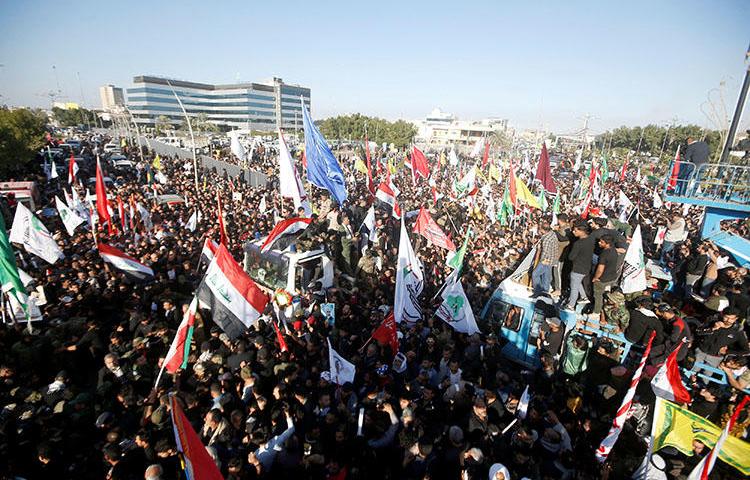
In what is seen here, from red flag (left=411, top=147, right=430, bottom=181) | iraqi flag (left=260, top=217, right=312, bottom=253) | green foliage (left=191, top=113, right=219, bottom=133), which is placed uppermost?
green foliage (left=191, top=113, right=219, bottom=133)

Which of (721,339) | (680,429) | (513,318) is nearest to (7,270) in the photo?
(513,318)

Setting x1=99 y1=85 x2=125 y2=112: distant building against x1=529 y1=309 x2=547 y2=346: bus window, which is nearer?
x1=529 y1=309 x2=547 y2=346: bus window

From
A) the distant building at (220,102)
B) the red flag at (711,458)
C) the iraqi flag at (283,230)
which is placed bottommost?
the red flag at (711,458)

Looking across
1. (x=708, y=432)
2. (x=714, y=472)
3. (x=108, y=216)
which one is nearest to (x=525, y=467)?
(x=708, y=432)

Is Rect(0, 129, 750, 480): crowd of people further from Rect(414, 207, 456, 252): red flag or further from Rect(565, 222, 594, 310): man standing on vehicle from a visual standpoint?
Rect(414, 207, 456, 252): red flag

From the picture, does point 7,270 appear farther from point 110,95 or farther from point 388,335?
point 110,95

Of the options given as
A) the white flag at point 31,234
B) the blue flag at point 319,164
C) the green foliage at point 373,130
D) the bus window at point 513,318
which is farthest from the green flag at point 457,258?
the green foliage at point 373,130

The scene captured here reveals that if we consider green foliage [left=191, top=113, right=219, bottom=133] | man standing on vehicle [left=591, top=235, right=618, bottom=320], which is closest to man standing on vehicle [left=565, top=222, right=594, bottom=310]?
man standing on vehicle [left=591, top=235, right=618, bottom=320]

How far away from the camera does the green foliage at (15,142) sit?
2591 cm

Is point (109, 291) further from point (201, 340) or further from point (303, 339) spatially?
point (303, 339)

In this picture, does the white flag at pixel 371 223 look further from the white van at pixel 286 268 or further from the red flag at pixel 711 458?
the red flag at pixel 711 458

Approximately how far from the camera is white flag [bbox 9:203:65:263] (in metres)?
9.20

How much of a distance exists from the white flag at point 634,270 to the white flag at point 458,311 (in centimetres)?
353

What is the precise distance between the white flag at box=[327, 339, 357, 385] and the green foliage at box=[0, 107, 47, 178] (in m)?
32.2
